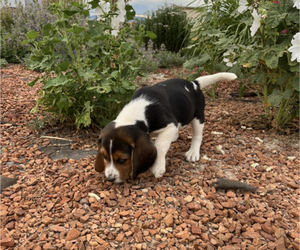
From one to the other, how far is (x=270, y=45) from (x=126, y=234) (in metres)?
2.75

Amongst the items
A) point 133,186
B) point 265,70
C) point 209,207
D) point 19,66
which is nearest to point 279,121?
point 265,70

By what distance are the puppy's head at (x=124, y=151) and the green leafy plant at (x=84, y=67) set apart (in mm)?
785

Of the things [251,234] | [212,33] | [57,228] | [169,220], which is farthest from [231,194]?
[212,33]

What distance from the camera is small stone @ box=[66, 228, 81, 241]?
1.89 m

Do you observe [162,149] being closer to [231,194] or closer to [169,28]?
[231,194]

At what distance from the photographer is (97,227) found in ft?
6.59

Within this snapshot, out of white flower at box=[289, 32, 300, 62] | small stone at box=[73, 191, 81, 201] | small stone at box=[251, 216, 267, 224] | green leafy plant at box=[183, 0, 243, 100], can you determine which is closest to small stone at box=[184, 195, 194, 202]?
small stone at box=[251, 216, 267, 224]

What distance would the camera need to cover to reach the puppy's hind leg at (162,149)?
2602mm

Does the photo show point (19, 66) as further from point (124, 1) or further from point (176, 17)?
point (176, 17)

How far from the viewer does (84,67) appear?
314 centimetres

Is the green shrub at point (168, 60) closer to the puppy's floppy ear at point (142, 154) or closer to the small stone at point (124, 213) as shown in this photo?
the puppy's floppy ear at point (142, 154)

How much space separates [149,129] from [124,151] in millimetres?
466

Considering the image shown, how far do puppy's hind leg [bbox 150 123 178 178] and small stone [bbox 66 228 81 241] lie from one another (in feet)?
3.11

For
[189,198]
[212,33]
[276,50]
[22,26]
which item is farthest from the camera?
[22,26]
